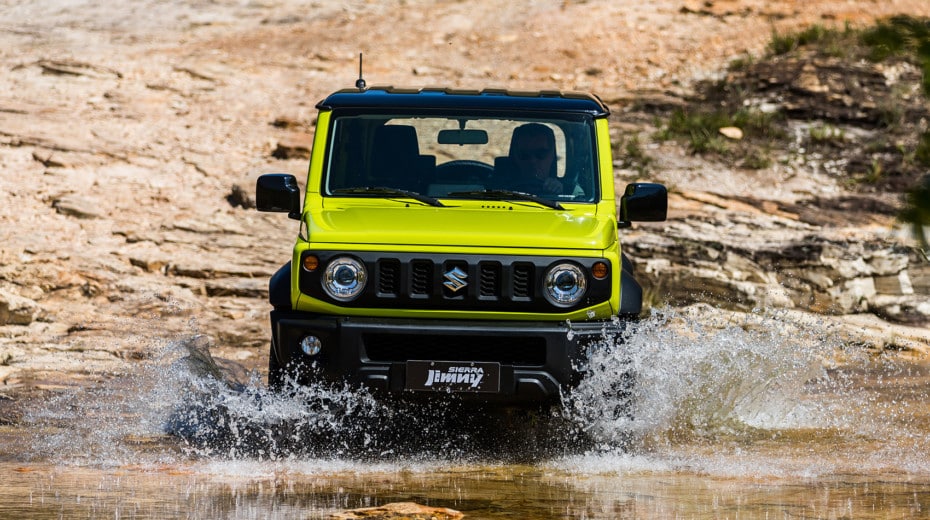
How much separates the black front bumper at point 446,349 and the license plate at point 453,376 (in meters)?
0.03

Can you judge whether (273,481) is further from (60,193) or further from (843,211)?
(843,211)

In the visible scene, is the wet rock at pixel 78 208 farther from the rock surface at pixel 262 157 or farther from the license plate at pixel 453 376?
the license plate at pixel 453 376

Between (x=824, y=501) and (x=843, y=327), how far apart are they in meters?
6.32

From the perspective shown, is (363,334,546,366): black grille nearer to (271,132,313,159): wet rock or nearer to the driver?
the driver

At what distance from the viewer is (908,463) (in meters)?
6.59

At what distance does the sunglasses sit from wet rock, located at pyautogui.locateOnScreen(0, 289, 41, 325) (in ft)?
17.5

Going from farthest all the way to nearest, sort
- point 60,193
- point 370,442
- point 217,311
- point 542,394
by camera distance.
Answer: point 60,193, point 217,311, point 370,442, point 542,394

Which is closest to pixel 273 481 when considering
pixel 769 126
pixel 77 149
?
pixel 77 149

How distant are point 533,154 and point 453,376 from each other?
5.43 feet

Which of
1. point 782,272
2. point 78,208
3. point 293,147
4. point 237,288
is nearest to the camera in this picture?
point 237,288

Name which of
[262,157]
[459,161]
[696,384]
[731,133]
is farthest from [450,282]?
[731,133]

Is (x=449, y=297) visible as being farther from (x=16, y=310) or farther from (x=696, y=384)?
(x=16, y=310)

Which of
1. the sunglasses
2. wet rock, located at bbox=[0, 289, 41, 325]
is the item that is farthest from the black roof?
wet rock, located at bbox=[0, 289, 41, 325]

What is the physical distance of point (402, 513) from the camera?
17.1ft
